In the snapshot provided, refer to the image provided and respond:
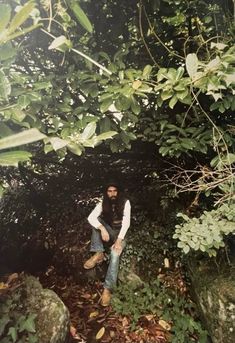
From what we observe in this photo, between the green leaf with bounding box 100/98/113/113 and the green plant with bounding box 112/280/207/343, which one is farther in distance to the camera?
the green plant with bounding box 112/280/207/343

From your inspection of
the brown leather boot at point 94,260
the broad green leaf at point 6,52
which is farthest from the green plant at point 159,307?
the broad green leaf at point 6,52

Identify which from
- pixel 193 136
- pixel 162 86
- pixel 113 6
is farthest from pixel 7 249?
pixel 162 86

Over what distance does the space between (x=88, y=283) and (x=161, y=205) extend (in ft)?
Answer: 5.34

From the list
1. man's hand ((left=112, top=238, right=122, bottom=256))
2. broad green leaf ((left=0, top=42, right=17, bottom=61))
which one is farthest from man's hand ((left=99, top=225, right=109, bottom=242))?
broad green leaf ((left=0, top=42, right=17, bottom=61))

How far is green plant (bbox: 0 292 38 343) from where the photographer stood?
343cm

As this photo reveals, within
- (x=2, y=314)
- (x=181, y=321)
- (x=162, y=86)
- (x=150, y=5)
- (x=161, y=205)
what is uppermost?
(x=150, y=5)

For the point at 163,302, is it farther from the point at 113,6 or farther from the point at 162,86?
the point at 113,6

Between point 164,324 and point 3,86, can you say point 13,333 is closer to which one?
point 164,324

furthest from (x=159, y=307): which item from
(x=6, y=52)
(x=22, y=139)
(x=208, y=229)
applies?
(x=22, y=139)

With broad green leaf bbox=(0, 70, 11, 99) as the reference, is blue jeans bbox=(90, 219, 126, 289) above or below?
below

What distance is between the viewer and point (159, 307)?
4641 mm

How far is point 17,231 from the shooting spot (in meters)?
5.78

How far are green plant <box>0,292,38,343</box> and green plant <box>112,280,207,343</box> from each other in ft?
4.38

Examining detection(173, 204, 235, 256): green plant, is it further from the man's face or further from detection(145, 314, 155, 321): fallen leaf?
detection(145, 314, 155, 321): fallen leaf
